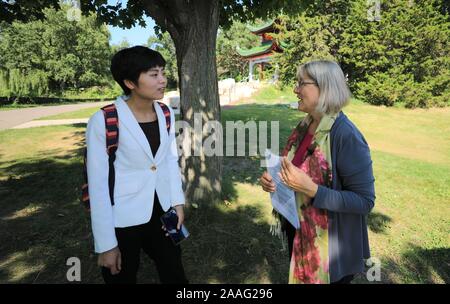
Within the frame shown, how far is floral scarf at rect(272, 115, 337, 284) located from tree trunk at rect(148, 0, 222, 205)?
253 cm

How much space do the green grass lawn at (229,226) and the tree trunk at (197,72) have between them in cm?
38

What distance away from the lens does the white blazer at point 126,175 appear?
1942 mm

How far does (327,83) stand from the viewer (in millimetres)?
1918

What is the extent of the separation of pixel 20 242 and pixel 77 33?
1663 inches

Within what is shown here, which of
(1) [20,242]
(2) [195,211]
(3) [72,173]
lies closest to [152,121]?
(2) [195,211]

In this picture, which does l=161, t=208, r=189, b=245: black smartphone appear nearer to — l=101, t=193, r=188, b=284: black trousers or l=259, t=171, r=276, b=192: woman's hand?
l=101, t=193, r=188, b=284: black trousers

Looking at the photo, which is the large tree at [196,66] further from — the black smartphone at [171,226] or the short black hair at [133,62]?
the black smartphone at [171,226]

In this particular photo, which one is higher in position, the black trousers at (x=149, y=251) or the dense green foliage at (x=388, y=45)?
the dense green foliage at (x=388, y=45)

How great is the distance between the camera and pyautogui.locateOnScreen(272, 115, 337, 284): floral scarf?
1.91 metres

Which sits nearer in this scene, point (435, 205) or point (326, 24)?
point (435, 205)

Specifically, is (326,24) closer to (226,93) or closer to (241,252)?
(226,93)

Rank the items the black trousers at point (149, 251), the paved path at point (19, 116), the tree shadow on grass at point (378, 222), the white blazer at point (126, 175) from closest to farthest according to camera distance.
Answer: the white blazer at point (126, 175)
the black trousers at point (149, 251)
the tree shadow on grass at point (378, 222)
the paved path at point (19, 116)

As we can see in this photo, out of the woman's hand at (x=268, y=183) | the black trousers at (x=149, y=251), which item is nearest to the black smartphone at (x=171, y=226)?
the black trousers at (x=149, y=251)

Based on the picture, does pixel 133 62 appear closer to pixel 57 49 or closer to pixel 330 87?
pixel 330 87
